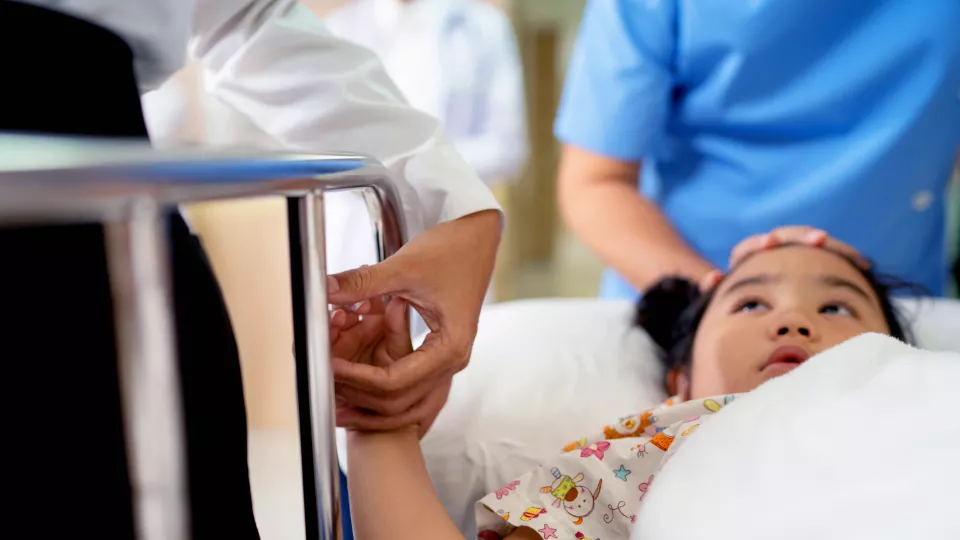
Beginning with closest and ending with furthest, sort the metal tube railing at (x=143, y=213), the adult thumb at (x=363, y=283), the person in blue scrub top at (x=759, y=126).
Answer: the metal tube railing at (x=143, y=213) < the adult thumb at (x=363, y=283) < the person in blue scrub top at (x=759, y=126)

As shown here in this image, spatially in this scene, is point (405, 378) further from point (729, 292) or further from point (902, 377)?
point (729, 292)

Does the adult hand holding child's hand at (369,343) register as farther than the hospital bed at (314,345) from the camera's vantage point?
Yes

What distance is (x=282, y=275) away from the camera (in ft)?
6.06

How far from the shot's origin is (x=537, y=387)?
1185 millimetres

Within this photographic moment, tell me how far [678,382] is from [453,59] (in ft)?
6.02

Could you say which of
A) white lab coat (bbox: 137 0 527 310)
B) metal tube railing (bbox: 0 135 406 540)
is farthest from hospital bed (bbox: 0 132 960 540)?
white lab coat (bbox: 137 0 527 310)

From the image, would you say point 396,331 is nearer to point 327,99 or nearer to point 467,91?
point 327,99

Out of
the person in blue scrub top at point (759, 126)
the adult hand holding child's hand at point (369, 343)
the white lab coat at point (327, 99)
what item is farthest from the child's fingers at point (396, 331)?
the person in blue scrub top at point (759, 126)

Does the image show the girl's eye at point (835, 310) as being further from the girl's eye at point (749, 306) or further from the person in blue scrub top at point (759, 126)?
the person in blue scrub top at point (759, 126)

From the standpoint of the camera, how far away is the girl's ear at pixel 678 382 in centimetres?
118

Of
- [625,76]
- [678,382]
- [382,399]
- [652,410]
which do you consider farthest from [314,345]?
[625,76]

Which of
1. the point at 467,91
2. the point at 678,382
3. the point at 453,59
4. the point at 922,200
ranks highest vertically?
the point at 453,59

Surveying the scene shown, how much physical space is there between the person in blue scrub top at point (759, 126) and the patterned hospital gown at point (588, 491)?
0.63 metres

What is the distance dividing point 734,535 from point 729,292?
0.64 m
